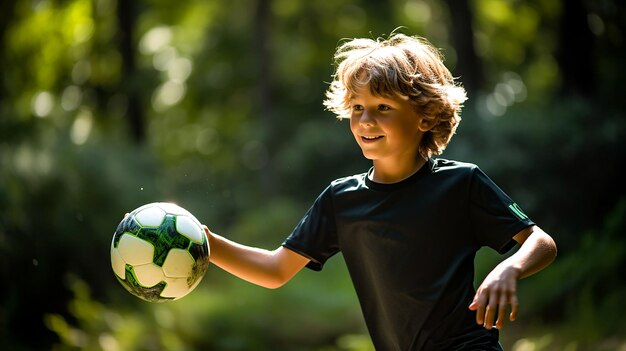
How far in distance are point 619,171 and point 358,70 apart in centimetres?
635

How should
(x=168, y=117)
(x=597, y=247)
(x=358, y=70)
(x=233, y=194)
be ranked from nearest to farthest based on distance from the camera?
1. (x=358, y=70)
2. (x=597, y=247)
3. (x=233, y=194)
4. (x=168, y=117)

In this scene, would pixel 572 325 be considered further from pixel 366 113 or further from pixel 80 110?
pixel 80 110

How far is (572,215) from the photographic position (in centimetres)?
904

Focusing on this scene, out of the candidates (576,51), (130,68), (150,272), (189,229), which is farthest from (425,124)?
(130,68)

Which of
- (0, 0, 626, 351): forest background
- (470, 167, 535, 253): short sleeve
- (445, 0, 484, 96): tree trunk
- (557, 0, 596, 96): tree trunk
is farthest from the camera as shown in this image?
(445, 0, 484, 96): tree trunk

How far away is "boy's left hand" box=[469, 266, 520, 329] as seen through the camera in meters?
2.78

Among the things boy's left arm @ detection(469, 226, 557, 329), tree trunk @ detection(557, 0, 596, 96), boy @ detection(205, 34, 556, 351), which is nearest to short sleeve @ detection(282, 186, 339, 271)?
boy @ detection(205, 34, 556, 351)

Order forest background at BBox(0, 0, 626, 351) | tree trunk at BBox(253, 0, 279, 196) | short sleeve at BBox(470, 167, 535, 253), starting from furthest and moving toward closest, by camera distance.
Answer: tree trunk at BBox(253, 0, 279, 196) < forest background at BBox(0, 0, 626, 351) < short sleeve at BBox(470, 167, 535, 253)

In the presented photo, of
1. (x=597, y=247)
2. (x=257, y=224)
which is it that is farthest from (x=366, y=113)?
(x=257, y=224)

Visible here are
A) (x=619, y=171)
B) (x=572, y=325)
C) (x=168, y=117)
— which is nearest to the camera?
(x=572, y=325)

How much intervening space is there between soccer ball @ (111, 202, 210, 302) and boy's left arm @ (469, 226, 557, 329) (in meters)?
1.23

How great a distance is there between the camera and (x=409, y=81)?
3.43 meters

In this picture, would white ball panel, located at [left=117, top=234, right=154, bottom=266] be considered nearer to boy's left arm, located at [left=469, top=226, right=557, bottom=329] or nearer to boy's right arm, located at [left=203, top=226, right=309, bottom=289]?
boy's right arm, located at [left=203, top=226, right=309, bottom=289]

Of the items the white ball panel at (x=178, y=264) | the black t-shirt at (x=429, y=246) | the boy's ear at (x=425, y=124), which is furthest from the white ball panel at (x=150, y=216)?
the boy's ear at (x=425, y=124)
